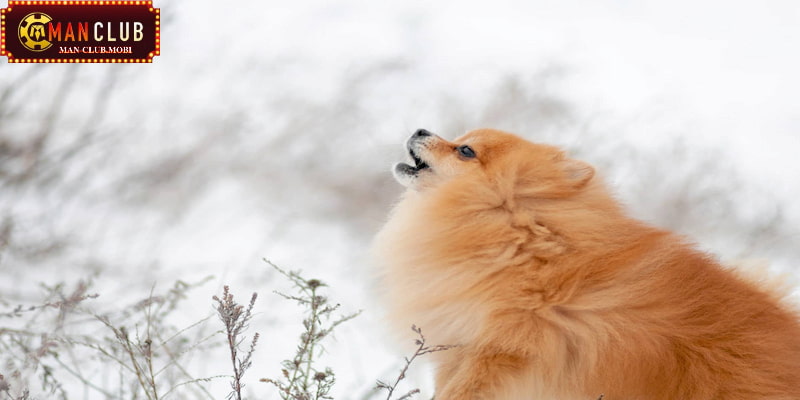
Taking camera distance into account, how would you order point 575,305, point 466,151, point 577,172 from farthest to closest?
point 466,151 → point 577,172 → point 575,305

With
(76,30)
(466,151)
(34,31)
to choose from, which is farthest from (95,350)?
(34,31)

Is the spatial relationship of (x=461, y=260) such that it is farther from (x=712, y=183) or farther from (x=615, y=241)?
(x=712, y=183)

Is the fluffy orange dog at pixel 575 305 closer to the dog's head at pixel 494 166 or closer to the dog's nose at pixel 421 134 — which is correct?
the dog's head at pixel 494 166

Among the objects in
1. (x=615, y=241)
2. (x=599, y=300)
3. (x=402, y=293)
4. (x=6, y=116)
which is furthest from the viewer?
(x=6, y=116)

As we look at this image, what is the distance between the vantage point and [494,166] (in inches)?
A: 132

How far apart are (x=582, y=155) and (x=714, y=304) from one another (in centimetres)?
399

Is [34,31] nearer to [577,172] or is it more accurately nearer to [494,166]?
[494,166]

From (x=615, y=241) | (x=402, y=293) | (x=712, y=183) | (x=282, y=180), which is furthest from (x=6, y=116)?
(x=712, y=183)

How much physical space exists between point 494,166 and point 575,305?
72 cm

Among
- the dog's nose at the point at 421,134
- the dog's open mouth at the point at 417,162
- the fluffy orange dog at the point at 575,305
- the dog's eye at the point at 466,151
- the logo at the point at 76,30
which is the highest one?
the logo at the point at 76,30

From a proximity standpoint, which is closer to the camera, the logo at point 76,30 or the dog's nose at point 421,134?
the dog's nose at point 421,134

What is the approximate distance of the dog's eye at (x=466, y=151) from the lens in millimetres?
3430

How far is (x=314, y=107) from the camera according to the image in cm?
691

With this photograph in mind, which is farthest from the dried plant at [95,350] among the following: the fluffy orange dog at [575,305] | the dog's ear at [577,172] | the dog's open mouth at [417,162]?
the dog's ear at [577,172]
